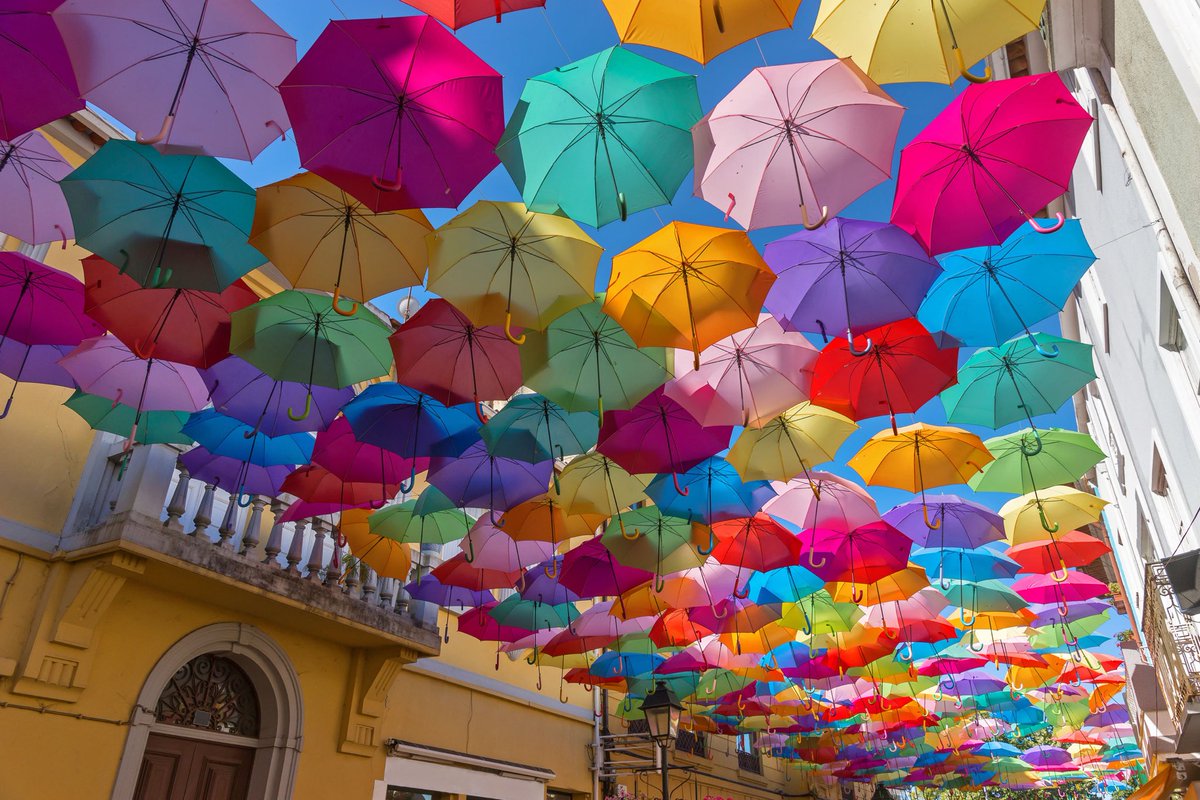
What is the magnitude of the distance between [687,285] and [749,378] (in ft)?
4.74

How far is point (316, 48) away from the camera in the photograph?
14.1 feet

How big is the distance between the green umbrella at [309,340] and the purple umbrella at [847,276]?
3.28 metres

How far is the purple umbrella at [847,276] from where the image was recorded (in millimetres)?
5586

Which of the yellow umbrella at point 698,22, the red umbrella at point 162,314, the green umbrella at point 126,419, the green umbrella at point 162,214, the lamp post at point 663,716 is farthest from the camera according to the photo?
the lamp post at point 663,716

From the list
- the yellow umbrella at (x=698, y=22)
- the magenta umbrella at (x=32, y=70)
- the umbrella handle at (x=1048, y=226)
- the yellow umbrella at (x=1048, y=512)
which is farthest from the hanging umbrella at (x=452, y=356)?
the yellow umbrella at (x=1048, y=512)

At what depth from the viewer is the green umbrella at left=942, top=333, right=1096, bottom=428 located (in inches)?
280

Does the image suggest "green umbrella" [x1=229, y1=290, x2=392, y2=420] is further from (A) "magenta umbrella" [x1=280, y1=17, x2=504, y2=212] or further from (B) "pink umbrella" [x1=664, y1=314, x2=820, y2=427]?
(B) "pink umbrella" [x1=664, y1=314, x2=820, y2=427]

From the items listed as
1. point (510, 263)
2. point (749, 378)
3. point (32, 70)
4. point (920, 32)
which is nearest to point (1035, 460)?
point (749, 378)

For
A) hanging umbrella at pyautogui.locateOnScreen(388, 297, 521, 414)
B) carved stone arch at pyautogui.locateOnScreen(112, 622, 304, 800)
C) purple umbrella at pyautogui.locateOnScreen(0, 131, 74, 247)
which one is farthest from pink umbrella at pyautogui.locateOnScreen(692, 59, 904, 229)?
carved stone arch at pyautogui.locateOnScreen(112, 622, 304, 800)

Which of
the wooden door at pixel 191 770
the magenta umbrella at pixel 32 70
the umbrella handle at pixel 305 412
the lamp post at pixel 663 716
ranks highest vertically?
the magenta umbrella at pixel 32 70

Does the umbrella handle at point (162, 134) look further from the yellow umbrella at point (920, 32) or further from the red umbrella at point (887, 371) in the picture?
the red umbrella at point (887, 371)

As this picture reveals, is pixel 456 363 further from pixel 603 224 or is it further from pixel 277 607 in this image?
pixel 277 607

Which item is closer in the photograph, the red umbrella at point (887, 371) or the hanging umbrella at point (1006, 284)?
the hanging umbrella at point (1006, 284)

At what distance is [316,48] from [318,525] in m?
7.32
